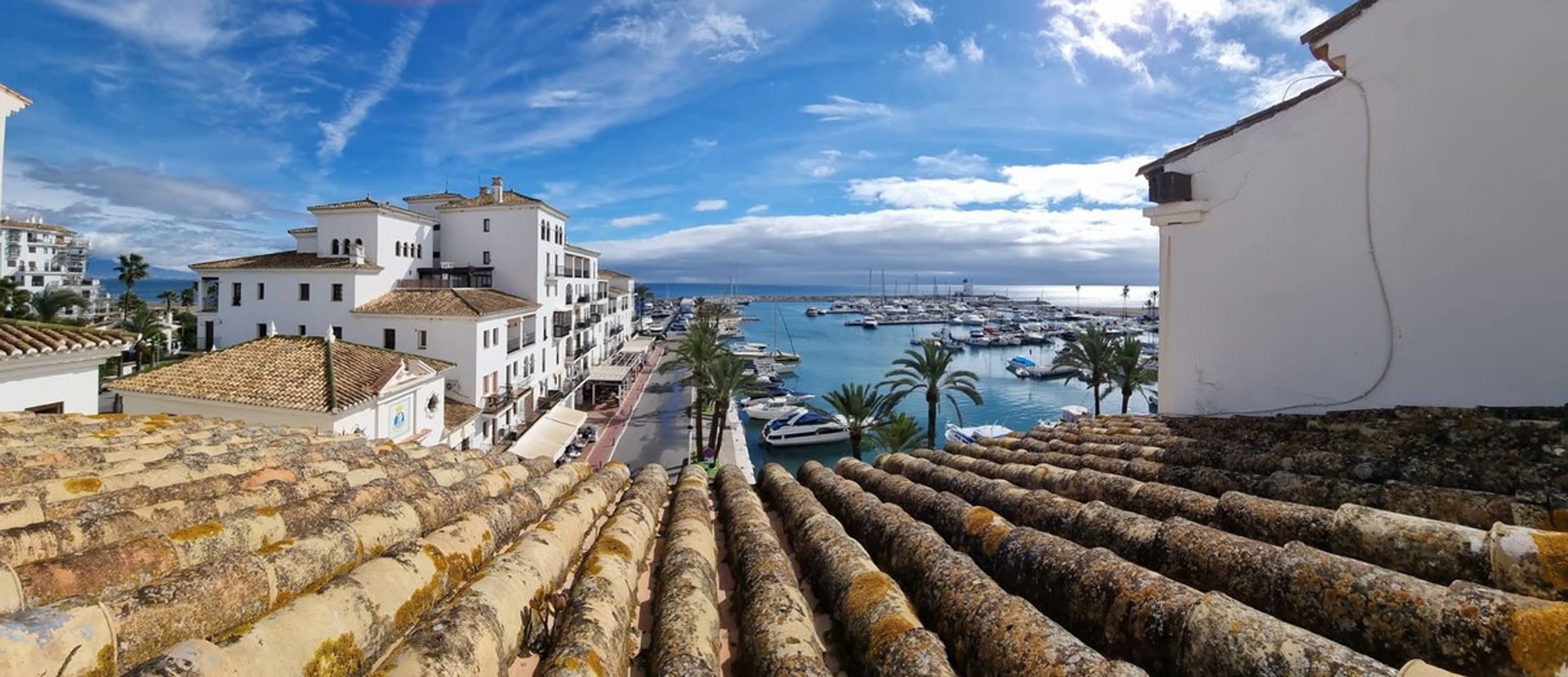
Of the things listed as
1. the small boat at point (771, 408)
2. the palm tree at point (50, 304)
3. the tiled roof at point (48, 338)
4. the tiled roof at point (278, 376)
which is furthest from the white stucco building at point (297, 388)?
the palm tree at point (50, 304)

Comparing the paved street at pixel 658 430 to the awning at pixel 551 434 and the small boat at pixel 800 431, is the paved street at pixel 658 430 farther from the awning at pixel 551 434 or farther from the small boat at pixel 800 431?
the small boat at pixel 800 431

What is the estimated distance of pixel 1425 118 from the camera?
6594 mm

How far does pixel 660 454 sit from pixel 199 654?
3268 cm

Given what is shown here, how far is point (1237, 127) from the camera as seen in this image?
8.48 m

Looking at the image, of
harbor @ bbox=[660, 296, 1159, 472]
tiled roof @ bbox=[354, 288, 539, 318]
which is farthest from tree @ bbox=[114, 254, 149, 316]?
harbor @ bbox=[660, 296, 1159, 472]

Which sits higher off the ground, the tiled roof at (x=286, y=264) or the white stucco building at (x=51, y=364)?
the tiled roof at (x=286, y=264)

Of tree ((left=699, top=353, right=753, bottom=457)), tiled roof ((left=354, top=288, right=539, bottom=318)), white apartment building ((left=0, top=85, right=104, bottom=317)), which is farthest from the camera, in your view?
white apartment building ((left=0, top=85, right=104, bottom=317))

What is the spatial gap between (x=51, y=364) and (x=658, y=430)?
29509 mm

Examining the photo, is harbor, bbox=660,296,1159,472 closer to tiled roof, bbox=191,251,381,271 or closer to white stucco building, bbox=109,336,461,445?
white stucco building, bbox=109,336,461,445

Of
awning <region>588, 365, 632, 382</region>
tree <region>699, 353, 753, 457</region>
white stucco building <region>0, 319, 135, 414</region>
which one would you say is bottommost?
awning <region>588, 365, 632, 382</region>

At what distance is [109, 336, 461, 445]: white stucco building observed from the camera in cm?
1833

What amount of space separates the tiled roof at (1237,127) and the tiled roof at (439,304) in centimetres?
2686

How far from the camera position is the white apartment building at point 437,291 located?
99.0ft

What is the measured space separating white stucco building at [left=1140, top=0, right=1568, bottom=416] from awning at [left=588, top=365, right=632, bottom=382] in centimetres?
4154
